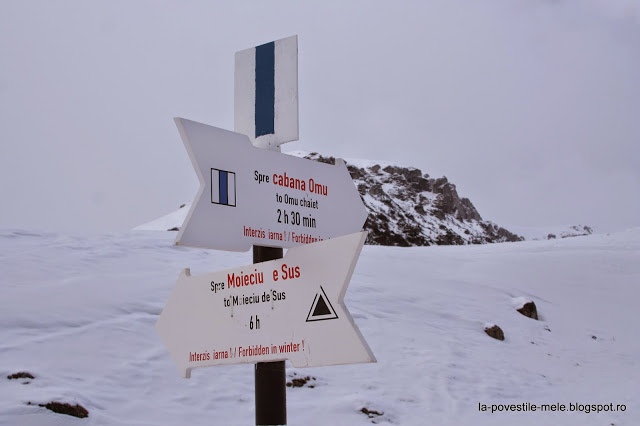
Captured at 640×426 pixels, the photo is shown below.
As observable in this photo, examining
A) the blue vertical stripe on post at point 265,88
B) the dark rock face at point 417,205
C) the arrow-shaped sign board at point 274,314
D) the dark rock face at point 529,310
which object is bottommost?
the dark rock face at point 529,310

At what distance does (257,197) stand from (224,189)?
0.19 meters

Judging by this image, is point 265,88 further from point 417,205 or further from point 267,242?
point 417,205

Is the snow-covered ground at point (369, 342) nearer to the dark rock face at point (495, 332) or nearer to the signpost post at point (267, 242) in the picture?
the dark rock face at point (495, 332)

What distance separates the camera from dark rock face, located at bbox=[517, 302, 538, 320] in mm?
13211

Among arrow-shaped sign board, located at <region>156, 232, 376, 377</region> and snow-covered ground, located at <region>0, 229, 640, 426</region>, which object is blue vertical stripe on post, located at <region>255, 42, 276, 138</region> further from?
snow-covered ground, located at <region>0, 229, 640, 426</region>

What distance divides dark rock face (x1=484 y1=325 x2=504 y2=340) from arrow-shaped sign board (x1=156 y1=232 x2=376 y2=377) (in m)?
8.91

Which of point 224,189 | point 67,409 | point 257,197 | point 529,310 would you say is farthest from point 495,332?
point 224,189

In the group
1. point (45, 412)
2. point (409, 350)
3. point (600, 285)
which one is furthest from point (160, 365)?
point (600, 285)

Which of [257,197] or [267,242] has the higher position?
[257,197]

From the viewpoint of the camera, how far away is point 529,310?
1329cm

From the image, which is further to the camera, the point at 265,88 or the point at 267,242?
the point at 265,88

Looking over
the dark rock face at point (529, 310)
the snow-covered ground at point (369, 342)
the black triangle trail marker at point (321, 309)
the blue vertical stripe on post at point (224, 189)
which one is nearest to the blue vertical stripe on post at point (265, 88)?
the blue vertical stripe on post at point (224, 189)

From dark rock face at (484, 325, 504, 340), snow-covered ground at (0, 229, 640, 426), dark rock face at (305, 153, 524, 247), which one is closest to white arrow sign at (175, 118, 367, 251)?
snow-covered ground at (0, 229, 640, 426)

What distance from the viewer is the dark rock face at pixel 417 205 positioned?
86688 millimetres
